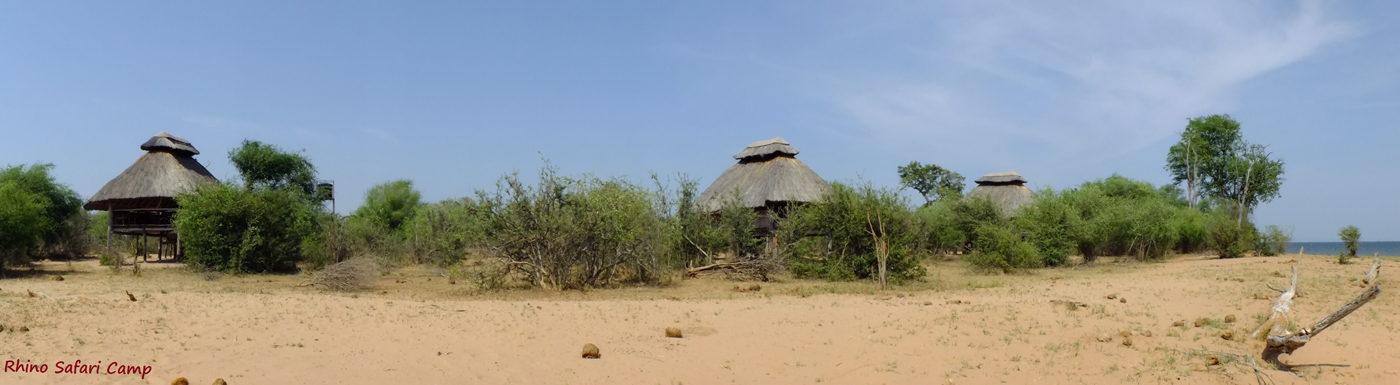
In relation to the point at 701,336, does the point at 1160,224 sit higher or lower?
higher

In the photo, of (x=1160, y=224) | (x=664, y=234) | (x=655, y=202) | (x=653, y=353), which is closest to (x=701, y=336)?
(x=653, y=353)

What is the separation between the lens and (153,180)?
23328 mm

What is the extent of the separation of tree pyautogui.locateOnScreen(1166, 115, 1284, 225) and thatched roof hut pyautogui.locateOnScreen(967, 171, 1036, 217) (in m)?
6.28

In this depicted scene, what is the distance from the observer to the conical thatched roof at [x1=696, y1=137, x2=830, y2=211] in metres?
21.5

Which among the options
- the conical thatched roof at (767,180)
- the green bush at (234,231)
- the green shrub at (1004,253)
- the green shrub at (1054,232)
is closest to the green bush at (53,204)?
the green bush at (234,231)

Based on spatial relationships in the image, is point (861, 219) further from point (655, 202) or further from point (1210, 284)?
point (1210, 284)

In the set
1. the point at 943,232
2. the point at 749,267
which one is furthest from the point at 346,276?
the point at 943,232

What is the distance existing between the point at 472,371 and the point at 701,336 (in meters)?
2.52

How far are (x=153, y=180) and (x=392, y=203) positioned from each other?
9.81 meters

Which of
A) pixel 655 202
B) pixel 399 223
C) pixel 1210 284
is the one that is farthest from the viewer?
pixel 399 223

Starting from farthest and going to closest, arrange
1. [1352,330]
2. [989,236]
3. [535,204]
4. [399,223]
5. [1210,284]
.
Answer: [399,223] < [989,236] < [535,204] < [1210,284] < [1352,330]

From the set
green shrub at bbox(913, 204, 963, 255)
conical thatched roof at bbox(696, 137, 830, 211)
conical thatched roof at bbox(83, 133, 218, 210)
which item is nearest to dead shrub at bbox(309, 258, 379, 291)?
conical thatched roof at bbox(696, 137, 830, 211)

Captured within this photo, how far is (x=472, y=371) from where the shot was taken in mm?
6664

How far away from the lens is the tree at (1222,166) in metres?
30.6
